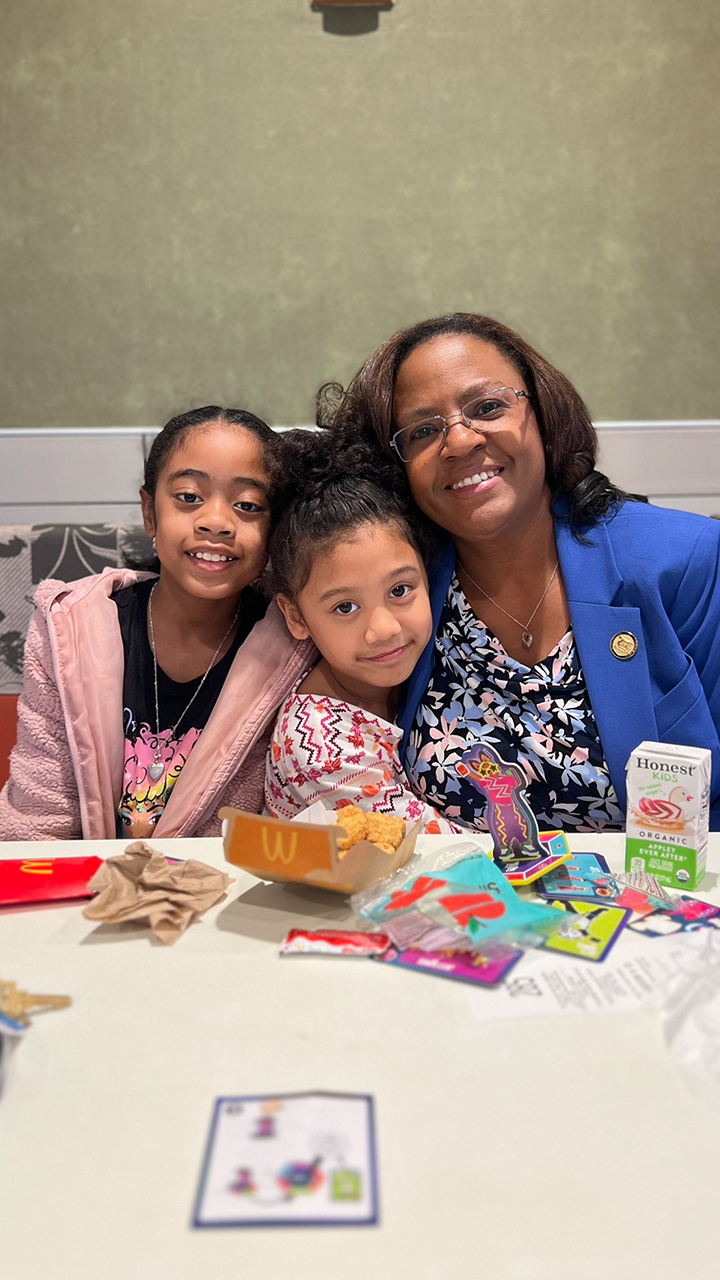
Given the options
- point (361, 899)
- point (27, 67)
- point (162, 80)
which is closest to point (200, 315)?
point (162, 80)

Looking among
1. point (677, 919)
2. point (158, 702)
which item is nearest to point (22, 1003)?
point (677, 919)

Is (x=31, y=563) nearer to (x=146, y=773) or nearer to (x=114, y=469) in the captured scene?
(x=146, y=773)

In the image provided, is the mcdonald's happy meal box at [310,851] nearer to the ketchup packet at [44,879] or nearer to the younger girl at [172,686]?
the ketchup packet at [44,879]

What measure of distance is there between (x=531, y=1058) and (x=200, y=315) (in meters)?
3.13

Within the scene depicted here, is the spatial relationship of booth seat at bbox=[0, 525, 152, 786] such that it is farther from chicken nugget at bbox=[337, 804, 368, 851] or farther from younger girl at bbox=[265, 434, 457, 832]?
chicken nugget at bbox=[337, 804, 368, 851]

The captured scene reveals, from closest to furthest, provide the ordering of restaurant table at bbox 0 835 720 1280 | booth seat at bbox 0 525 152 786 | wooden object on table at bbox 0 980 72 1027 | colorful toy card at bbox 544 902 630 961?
1. restaurant table at bbox 0 835 720 1280
2. wooden object on table at bbox 0 980 72 1027
3. colorful toy card at bbox 544 902 630 961
4. booth seat at bbox 0 525 152 786

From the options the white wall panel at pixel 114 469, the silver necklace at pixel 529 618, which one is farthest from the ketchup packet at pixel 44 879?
the white wall panel at pixel 114 469

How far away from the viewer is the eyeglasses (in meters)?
1.73

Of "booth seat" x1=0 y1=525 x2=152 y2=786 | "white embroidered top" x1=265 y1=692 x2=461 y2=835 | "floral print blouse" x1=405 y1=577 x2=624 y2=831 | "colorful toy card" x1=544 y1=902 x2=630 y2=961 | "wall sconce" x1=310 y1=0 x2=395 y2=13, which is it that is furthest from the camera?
"wall sconce" x1=310 y1=0 x2=395 y2=13

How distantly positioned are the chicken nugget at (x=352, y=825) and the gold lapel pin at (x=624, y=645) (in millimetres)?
622

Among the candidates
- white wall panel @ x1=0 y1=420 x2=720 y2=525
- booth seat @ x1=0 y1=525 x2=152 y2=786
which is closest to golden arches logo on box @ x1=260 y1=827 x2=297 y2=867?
booth seat @ x1=0 y1=525 x2=152 y2=786

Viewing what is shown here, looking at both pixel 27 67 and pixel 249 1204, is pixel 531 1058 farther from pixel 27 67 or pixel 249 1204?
pixel 27 67

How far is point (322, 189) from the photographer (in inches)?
135

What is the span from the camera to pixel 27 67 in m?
3.35
